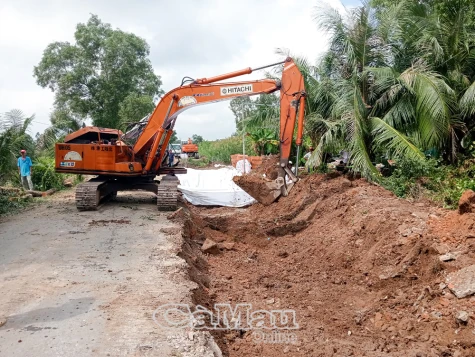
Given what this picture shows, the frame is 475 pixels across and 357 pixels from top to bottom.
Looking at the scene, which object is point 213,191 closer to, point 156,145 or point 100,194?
point 156,145

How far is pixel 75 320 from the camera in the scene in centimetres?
427

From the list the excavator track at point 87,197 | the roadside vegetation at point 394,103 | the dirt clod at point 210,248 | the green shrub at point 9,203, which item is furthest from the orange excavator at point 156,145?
the dirt clod at point 210,248

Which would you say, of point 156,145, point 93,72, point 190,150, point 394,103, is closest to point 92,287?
point 156,145

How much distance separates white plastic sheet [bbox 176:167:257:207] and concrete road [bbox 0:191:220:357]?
3.96 m

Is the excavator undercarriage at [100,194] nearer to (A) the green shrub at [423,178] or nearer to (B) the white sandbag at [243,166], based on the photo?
(A) the green shrub at [423,178]

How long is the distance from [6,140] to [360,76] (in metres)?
10.1

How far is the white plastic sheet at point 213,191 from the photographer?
1326 centimetres

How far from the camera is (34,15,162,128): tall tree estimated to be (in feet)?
99.3

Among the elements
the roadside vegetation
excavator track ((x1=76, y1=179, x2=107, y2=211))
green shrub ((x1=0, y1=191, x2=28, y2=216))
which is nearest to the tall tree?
the roadside vegetation

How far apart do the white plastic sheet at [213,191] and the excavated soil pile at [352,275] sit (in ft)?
10.8

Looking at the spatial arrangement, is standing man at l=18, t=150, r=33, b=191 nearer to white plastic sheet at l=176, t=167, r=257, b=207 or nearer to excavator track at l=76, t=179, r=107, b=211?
excavator track at l=76, t=179, r=107, b=211

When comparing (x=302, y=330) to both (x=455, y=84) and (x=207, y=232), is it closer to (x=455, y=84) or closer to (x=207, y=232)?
(x=207, y=232)

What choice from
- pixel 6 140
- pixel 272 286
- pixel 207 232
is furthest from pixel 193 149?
pixel 272 286

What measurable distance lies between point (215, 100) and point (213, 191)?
401 centimetres
